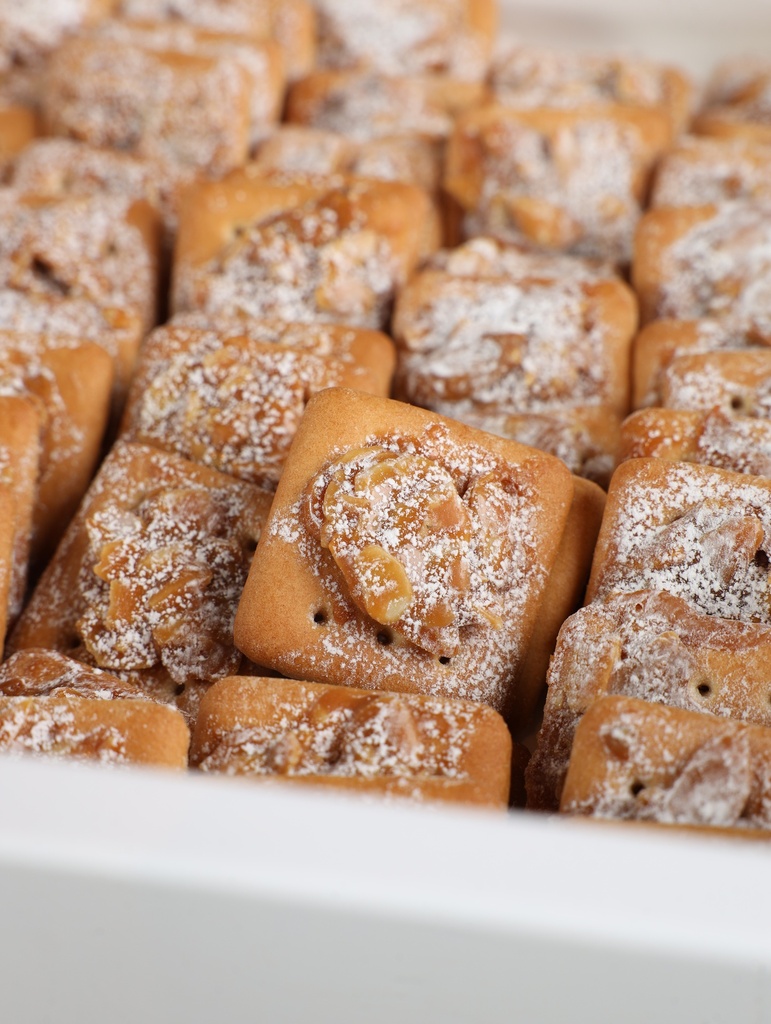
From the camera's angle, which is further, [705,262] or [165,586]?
[705,262]

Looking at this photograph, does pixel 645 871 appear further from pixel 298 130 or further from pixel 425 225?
pixel 298 130

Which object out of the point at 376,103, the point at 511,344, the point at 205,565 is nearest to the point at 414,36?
the point at 376,103

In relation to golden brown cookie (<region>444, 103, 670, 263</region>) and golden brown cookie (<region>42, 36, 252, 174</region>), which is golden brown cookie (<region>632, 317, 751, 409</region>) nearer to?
golden brown cookie (<region>444, 103, 670, 263</region>)

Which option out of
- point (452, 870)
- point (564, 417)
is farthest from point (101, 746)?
point (564, 417)

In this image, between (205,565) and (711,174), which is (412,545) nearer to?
(205,565)

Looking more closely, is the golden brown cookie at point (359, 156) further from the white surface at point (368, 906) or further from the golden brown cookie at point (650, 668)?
the white surface at point (368, 906)

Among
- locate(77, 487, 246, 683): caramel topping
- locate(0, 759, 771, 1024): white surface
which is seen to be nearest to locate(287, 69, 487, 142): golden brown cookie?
locate(77, 487, 246, 683): caramel topping
